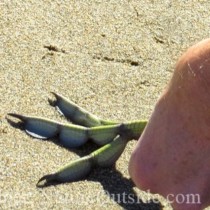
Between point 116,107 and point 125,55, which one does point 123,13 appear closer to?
point 125,55

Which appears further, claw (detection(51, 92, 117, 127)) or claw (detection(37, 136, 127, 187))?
claw (detection(51, 92, 117, 127))

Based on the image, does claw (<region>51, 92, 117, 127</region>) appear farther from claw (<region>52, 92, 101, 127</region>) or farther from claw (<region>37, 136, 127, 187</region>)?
claw (<region>37, 136, 127, 187</region>)

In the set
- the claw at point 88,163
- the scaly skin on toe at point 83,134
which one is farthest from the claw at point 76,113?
the claw at point 88,163

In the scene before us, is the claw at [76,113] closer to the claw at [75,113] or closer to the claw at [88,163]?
the claw at [75,113]

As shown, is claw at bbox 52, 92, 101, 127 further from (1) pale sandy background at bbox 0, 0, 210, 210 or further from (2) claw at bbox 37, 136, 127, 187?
(2) claw at bbox 37, 136, 127, 187

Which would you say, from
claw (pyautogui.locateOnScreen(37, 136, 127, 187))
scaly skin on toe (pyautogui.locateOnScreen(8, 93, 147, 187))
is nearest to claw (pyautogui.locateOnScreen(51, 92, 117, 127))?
scaly skin on toe (pyautogui.locateOnScreen(8, 93, 147, 187))

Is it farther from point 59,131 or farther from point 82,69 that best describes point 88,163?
point 82,69
